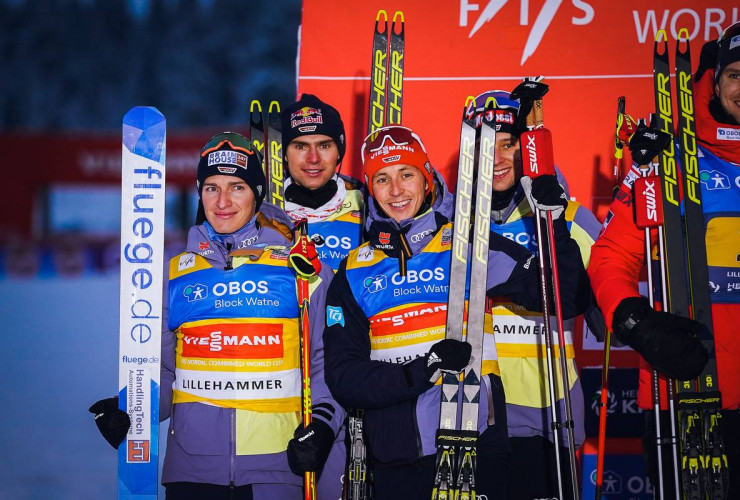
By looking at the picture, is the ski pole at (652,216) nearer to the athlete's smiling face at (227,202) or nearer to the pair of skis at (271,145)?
the athlete's smiling face at (227,202)

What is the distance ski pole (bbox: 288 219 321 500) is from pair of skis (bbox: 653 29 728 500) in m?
1.21

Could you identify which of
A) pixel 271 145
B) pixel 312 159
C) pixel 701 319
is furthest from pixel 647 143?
pixel 271 145

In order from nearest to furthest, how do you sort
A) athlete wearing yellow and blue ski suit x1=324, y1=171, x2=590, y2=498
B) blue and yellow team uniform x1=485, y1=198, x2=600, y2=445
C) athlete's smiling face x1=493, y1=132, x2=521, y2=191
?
athlete wearing yellow and blue ski suit x1=324, y1=171, x2=590, y2=498, blue and yellow team uniform x1=485, y1=198, x2=600, y2=445, athlete's smiling face x1=493, y1=132, x2=521, y2=191

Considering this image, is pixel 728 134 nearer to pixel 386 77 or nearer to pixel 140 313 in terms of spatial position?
pixel 386 77

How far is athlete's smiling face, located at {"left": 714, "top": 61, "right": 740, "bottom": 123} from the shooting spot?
8.91 ft

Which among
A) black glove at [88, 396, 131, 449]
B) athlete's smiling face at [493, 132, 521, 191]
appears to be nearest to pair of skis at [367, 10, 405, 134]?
athlete's smiling face at [493, 132, 521, 191]

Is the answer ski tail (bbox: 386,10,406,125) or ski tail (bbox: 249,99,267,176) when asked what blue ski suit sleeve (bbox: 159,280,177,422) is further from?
ski tail (bbox: 386,10,406,125)

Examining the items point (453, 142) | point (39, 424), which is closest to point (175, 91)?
point (453, 142)

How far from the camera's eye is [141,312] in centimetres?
294

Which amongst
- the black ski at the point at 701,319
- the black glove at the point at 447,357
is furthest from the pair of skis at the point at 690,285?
the black glove at the point at 447,357

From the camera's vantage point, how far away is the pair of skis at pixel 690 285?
2525mm

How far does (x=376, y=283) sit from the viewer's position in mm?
2705

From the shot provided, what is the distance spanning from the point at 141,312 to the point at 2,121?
245cm

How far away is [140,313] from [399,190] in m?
1.06
